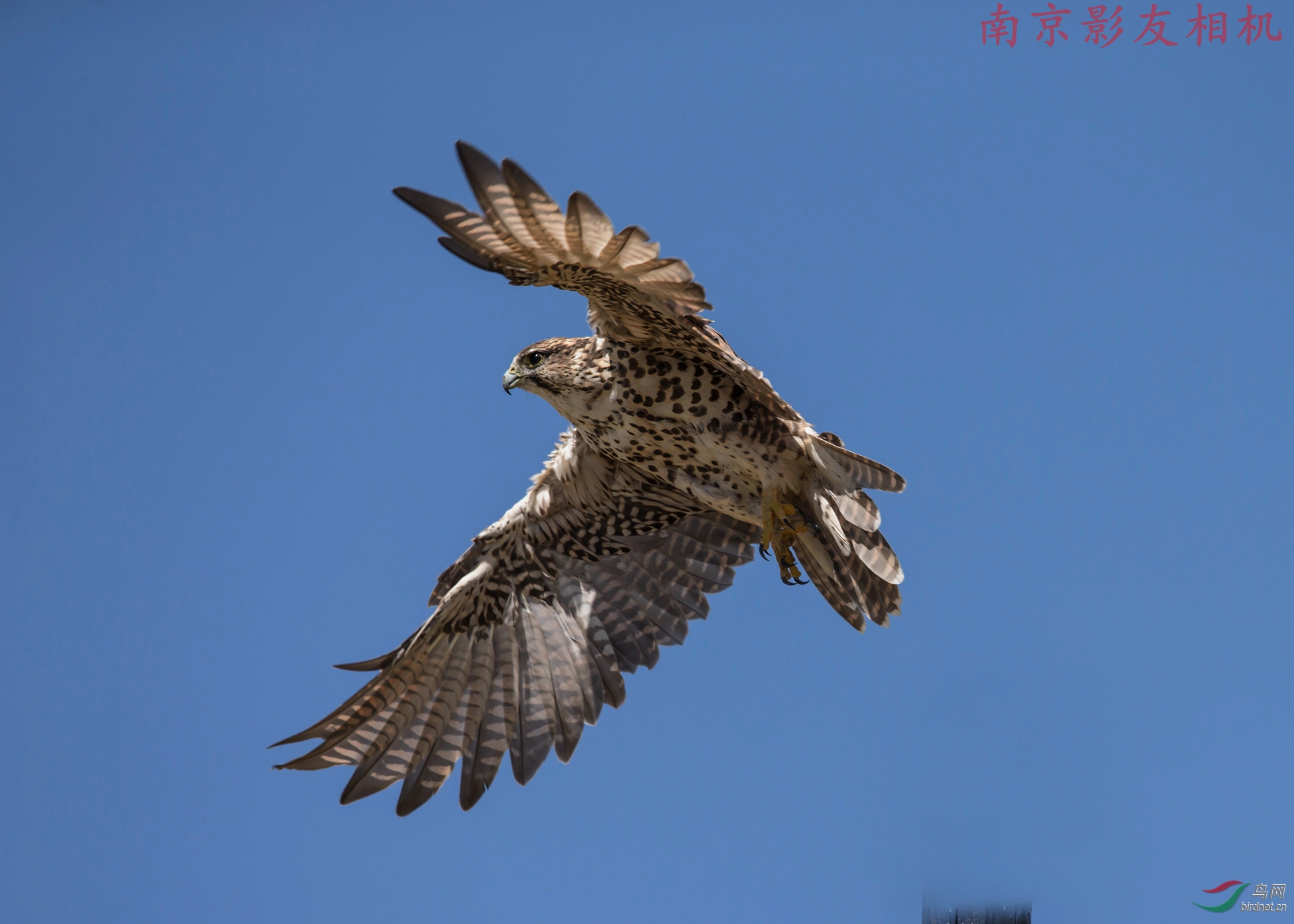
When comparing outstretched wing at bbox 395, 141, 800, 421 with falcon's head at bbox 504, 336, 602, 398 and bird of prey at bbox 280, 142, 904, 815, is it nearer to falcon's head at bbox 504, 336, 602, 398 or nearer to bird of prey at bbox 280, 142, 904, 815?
bird of prey at bbox 280, 142, 904, 815

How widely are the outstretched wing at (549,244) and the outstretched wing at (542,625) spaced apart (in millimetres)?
2116

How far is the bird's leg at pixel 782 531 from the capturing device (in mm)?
6328

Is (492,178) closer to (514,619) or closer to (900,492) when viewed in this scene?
(900,492)

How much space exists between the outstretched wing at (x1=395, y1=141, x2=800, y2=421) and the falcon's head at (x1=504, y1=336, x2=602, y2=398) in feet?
2.58

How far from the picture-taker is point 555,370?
6195mm

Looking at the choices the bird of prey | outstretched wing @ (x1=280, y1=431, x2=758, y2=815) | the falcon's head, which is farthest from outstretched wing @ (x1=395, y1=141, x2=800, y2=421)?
outstretched wing @ (x1=280, y1=431, x2=758, y2=815)

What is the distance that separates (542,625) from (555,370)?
74.9 inches

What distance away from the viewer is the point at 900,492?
5.99 meters

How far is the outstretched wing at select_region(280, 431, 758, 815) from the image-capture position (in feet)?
22.7

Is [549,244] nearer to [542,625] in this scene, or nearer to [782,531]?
[782,531]

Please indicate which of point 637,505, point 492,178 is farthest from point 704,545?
point 492,178

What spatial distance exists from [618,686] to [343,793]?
1680 mm

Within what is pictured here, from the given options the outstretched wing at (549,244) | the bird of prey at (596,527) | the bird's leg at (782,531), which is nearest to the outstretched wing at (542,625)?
the bird of prey at (596,527)

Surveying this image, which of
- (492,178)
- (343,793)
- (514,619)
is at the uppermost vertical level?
(492,178)
